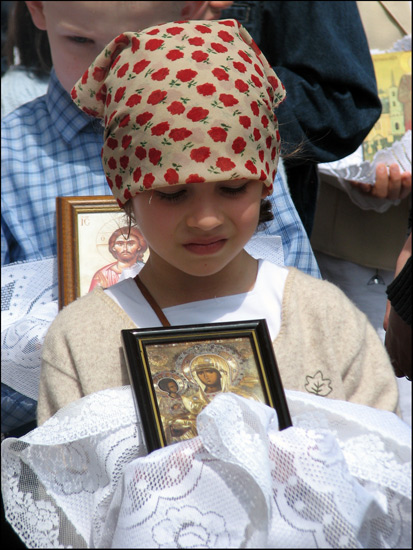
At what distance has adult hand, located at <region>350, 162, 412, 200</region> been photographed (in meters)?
2.51

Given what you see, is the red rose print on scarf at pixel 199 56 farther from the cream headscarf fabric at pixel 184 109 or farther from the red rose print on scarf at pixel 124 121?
the red rose print on scarf at pixel 124 121

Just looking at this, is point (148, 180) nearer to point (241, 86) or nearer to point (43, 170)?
point (241, 86)

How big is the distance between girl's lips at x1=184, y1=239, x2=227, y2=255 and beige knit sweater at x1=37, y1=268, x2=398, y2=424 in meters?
0.17

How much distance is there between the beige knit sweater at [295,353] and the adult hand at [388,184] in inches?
41.8

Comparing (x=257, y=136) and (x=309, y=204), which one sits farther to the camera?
(x=309, y=204)

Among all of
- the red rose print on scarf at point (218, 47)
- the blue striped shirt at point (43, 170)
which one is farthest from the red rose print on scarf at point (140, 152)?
the blue striped shirt at point (43, 170)

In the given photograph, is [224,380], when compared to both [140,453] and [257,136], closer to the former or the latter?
[140,453]

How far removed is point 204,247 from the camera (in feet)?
4.69

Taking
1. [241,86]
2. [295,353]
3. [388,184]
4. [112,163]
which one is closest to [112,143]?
[112,163]

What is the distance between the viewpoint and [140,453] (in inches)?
51.6

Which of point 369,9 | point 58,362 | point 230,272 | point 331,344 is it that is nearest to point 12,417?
point 58,362

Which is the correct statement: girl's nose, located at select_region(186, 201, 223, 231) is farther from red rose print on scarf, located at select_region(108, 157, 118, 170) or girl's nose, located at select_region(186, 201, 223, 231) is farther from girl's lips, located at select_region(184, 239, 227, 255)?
red rose print on scarf, located at select_region(108, 157, 118, 170)

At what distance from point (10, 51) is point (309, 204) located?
1098 mm

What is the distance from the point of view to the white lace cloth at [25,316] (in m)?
1.79
